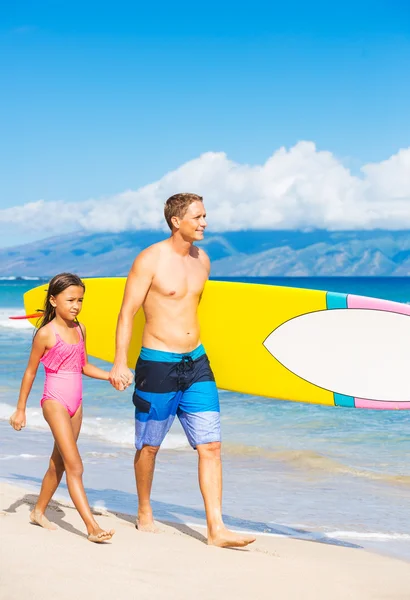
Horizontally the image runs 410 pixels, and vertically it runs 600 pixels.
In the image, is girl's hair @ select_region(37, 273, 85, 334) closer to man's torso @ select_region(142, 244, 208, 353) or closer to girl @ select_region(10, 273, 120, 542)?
girl @ select_region(10, 273, 120, 542)

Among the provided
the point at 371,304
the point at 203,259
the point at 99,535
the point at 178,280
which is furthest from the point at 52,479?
the point at 371,304

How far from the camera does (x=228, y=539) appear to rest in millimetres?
3451

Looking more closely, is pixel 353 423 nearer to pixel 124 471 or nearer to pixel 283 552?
pixel 124 471

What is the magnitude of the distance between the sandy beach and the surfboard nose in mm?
1072

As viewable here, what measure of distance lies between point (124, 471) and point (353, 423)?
10.5 ft

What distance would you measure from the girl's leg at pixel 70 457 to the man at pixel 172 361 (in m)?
0.33

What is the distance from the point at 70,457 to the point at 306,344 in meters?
1.76

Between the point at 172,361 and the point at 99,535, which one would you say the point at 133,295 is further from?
the point at 99,535

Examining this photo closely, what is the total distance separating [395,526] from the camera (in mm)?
4547

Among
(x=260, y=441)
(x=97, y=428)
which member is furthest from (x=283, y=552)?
(x=97, y=428)

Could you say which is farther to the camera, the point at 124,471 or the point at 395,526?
the point at 124,471

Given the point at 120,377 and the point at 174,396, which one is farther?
the point at 174,396

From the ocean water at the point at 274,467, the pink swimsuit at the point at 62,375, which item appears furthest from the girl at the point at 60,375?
the ocean water at the point at 274,467

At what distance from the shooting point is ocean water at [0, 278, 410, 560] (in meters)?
4.58
